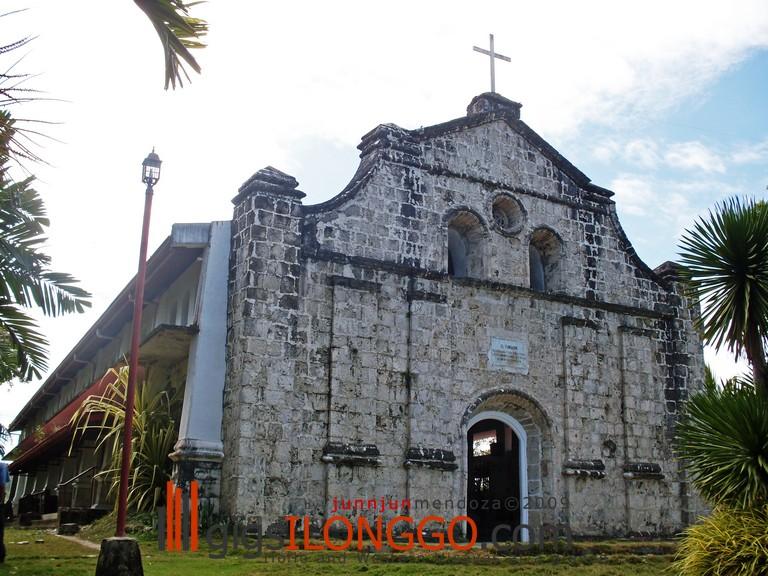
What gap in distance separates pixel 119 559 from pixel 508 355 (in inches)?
376

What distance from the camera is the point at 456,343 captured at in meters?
16.5

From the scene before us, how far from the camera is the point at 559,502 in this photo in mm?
16750

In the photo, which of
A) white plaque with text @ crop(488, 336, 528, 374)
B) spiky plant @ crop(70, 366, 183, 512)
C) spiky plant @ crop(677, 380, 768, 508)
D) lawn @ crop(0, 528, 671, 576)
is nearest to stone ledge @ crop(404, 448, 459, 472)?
white plaque with text @ crop(488, 336, 528, 374)

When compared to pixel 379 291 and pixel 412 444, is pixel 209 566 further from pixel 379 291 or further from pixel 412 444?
pixel 379 291

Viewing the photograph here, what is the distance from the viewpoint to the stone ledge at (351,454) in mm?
14568

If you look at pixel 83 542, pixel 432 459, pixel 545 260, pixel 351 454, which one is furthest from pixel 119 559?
pixel 545 260

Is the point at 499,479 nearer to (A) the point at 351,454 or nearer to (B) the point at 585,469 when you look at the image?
(B) the point at 585,469

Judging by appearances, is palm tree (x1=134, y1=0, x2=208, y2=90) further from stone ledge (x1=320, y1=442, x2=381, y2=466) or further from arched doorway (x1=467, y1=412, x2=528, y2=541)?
arched doorway (x1=467, y1=412, x2=528, y2=541)

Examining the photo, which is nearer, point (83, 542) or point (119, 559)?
point (119, 559)

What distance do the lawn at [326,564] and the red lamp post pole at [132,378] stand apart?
2.99 ft

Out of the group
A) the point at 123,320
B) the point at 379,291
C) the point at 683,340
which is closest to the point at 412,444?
the point at 379,291

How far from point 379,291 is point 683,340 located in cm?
790

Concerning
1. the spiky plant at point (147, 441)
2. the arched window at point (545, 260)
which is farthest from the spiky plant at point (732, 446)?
the spiky plant at point (147, 441)

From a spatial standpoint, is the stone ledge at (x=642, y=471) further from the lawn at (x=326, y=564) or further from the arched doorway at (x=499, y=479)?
the lawn at (x=326, y=564)
